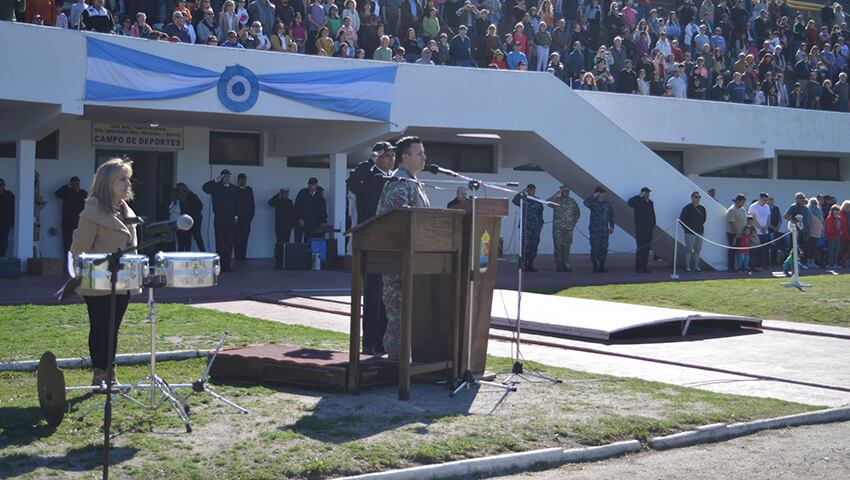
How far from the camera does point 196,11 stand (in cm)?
2189

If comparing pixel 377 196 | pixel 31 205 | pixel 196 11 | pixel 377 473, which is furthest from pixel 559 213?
pixel 377 473

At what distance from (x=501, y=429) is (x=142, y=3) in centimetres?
1686

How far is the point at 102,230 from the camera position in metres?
8.23

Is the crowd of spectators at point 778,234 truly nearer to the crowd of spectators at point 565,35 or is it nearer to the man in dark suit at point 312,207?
the crowd of spectators at point 565,35

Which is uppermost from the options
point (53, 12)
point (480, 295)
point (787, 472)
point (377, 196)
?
point (53, 12)

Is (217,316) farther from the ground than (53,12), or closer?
closer

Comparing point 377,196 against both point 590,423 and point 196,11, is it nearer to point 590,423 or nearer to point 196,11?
point 590,423

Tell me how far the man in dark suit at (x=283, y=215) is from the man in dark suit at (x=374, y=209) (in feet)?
48.2

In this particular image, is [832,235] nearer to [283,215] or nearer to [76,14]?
[283,215]

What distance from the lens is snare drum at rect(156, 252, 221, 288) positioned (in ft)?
24.4

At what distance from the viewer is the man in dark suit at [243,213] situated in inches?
948

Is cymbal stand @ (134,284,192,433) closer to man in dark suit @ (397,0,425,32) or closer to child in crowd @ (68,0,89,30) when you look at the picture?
child in crowd @ (68,0,89,30)

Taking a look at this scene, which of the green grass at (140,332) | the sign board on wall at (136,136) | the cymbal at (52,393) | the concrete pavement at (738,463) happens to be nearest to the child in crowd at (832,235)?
the sign board on wall at (136,136)

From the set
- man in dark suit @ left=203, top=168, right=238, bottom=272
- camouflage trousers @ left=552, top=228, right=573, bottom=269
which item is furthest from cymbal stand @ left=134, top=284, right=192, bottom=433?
camouflage trousers @ left=552, top=228, right=573, bottom=269
